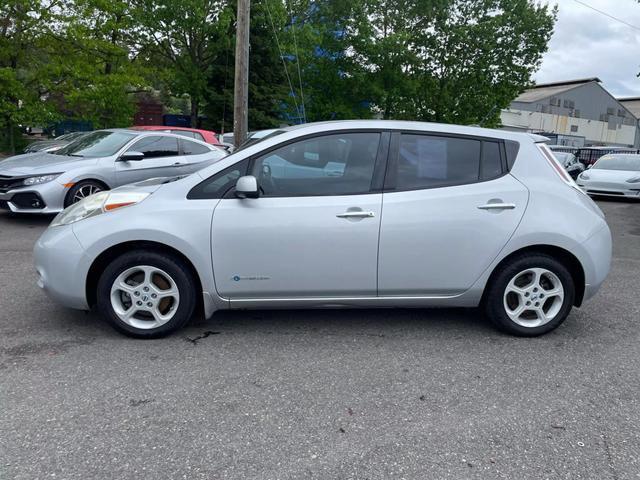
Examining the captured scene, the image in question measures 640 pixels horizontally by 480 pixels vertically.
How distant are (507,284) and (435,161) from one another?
108 centimetres

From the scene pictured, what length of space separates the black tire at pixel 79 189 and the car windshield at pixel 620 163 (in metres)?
14.1

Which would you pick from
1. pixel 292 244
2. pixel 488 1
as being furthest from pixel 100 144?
pixel 488 1

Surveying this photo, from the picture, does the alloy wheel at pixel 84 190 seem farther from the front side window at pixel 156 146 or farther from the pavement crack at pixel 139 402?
the pavement crack at pixel 139 402

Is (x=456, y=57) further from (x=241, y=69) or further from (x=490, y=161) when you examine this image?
(x=490, y=161)

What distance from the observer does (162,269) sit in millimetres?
3869

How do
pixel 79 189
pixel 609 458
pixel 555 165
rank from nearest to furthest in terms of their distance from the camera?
pixel 609 458
pixel 555 165
pixel 79 189

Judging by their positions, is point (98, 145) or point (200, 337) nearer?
point (200, 337)

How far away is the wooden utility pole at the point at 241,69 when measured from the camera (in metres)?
13.0

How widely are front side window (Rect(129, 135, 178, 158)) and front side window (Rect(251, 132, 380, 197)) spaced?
19.4ft

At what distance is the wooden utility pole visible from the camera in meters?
13.0

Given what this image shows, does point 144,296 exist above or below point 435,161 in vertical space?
below

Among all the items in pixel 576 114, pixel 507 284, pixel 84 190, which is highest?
pixel 576 114

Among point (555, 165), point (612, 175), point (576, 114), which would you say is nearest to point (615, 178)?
point (612, 175)

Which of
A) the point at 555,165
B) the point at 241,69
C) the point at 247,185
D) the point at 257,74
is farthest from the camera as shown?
the point at 257,74
